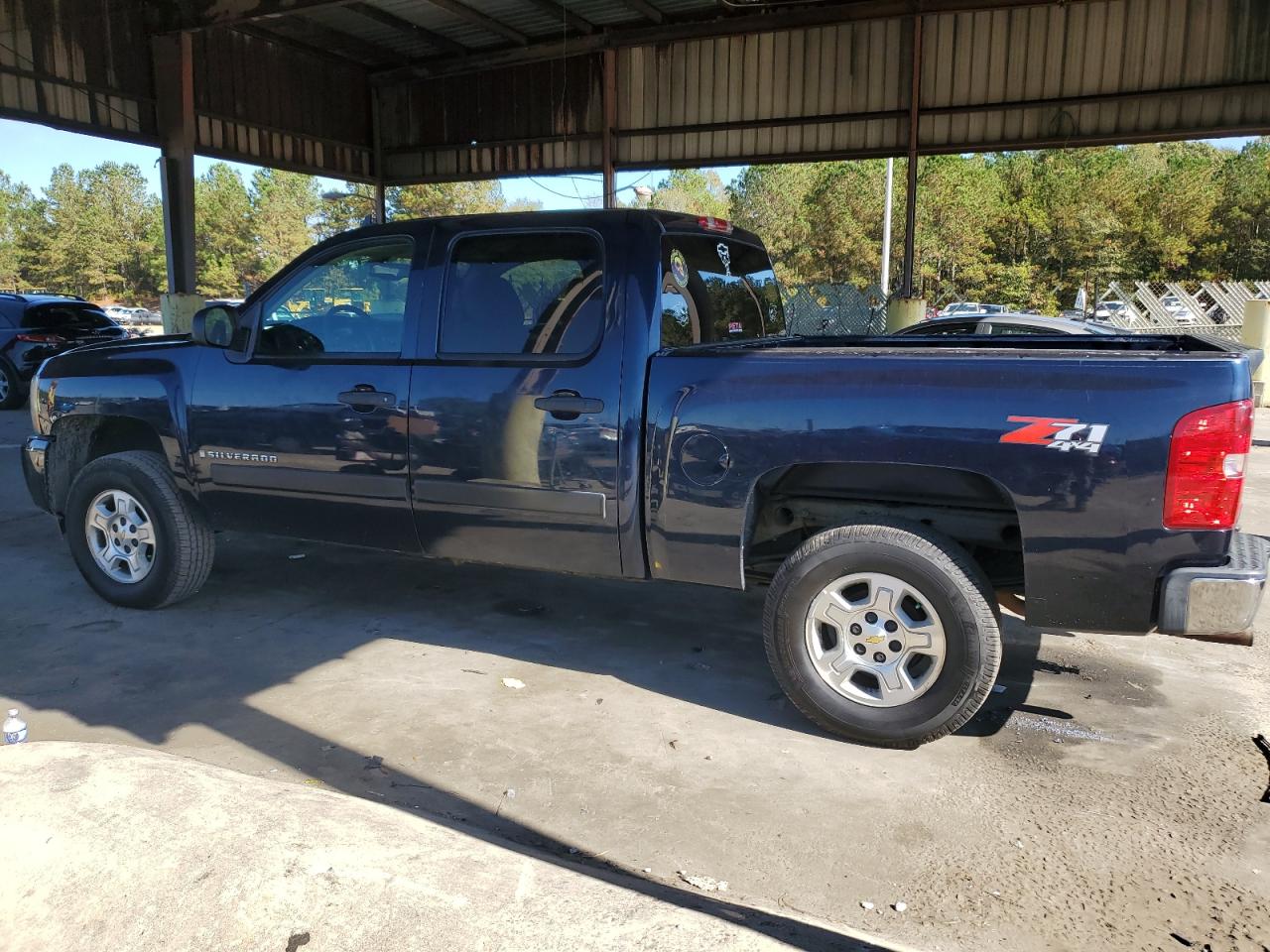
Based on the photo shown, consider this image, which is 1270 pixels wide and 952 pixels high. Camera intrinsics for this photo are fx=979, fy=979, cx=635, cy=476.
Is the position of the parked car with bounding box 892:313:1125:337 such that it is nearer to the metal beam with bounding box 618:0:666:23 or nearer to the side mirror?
the side mirror

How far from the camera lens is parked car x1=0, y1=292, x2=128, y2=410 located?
48.6 feet

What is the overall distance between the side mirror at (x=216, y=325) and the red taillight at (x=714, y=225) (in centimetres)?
244

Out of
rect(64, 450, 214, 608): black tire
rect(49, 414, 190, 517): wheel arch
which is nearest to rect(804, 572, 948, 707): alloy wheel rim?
rect(64, 450, 214, 608): black tire

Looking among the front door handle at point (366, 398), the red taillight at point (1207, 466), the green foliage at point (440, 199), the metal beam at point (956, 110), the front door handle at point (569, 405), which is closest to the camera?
the red taillight at point (1207, 466)

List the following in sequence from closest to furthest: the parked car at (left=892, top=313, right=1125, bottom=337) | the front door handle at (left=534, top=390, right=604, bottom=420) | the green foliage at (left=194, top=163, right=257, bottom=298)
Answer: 1. the front door handle at (left=534, top=390, right=604, bottom=420)
2. the parked car at (left=892, top=313, right=1125, bottom=337)
3. the green foliage at (left=194, top=163, right=257, bottom=298)

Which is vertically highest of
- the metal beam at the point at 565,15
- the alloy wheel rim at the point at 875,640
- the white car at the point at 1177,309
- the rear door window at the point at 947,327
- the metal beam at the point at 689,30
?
the metal beam at the point at 565,15

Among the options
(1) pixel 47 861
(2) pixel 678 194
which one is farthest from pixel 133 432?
(2) pixel 678 194

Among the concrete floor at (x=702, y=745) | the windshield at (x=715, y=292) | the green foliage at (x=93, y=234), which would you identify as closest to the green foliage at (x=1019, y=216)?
the green foliage at (x=93, y=234)

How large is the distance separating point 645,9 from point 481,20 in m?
2.75

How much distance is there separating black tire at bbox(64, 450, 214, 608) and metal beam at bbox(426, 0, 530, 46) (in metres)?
11.8

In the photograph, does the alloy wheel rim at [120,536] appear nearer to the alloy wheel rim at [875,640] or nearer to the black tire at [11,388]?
the alloy wheel rim at [875,640]

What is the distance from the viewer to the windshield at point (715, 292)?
14.3 feet

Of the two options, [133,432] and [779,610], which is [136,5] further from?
[779,610]

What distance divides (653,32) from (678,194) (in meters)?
57.3
